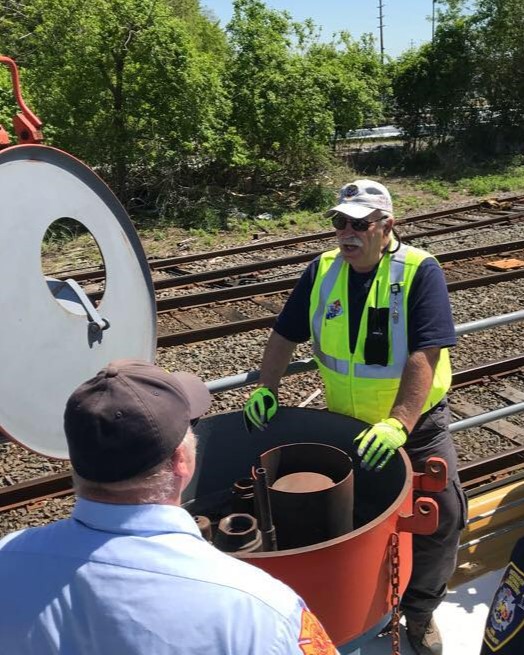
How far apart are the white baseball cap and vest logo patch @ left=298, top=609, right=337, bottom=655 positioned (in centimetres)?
183

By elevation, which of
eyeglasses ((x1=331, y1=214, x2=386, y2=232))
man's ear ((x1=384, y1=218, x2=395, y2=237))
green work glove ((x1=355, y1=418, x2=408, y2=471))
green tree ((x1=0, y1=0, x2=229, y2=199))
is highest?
green tree ((x1=0, y1=0, x2=229, y2=199))

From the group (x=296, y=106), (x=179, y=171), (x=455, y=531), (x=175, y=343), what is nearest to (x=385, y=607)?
(x=455, y=531)

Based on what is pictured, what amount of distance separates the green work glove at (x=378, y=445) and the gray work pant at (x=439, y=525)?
0.48 metres

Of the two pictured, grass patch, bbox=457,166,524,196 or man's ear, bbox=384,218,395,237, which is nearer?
man's ear, bbox=384,218,395,237

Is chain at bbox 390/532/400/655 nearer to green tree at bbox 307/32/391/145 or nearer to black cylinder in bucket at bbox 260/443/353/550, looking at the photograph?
black cylinder in bucket at bbox 260/443/353/550

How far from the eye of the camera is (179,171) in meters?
17.8

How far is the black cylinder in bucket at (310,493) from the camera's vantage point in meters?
2.39

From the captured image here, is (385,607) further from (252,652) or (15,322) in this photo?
(15,322)

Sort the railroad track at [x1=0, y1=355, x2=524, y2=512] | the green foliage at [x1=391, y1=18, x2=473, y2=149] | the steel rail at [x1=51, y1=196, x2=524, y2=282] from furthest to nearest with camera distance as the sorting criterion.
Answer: the green foliage at [x1=391, y1=18, x2=473, y2=149] < the steel rail at [x1=51, y1=196, x2=524, y2=282] < the railroad track at [x1=0, y1=355, x2=524, y2=512]

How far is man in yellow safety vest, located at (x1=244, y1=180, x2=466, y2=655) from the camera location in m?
2.79

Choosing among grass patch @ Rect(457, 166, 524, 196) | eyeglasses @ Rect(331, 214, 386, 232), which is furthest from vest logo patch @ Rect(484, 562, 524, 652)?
grass patch @ Rect(457, 166, 524, 196)

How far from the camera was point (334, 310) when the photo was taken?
9.75 ft

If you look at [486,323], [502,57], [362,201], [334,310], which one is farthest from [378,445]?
[502,57]

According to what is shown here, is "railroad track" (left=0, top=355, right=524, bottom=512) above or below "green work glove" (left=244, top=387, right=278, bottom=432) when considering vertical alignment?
below
